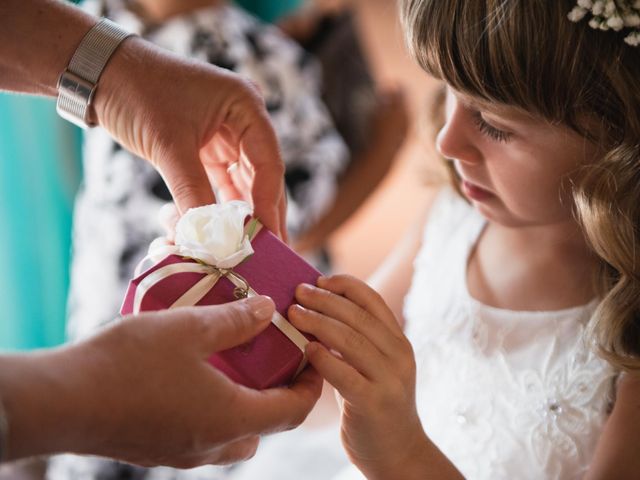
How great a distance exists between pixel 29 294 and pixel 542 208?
1.61 m

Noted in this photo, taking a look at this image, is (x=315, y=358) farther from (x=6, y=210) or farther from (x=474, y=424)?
(x=6, y=210)

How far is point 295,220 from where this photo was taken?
2.10m

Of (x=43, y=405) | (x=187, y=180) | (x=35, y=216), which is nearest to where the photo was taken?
(x=43, y=405)

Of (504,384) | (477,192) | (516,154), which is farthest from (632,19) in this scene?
(504,384)

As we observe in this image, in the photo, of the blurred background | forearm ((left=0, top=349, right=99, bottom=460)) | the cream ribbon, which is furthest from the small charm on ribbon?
the blurred background

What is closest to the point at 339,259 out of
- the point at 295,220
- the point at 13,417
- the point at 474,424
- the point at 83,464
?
the point at 295,220

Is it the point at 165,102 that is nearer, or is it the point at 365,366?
the point at 365,366

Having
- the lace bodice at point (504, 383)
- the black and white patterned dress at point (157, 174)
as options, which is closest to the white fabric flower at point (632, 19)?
the lace bodice at point (504, 383)

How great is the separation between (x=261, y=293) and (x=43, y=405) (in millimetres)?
305

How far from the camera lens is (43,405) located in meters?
0.75

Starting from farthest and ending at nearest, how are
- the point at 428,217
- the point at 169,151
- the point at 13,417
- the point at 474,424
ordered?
1. the point at 428,217
2. the point at 474,424
3. the point at 169,151
4. the point at 13,417

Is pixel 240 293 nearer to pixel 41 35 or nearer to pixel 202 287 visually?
pixel 202 287

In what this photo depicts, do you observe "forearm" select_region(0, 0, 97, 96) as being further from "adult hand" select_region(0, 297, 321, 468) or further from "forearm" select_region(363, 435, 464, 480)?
"forearm" select_region(363, 435, 464, 480)

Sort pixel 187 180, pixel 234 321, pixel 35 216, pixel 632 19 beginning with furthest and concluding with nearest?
pixel 35 216 → pixel 187 180 → pixel 632 19 → pixel 234 321
